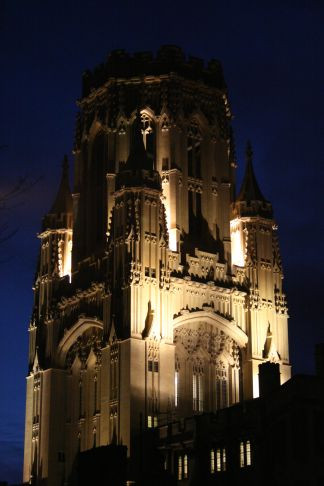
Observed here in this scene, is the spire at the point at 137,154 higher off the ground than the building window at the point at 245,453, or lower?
higher

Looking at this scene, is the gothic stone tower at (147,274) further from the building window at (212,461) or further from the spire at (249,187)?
the building window at (212,461)

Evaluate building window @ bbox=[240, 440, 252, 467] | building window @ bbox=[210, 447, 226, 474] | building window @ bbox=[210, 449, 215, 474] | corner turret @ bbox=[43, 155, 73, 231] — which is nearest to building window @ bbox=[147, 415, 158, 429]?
building window @ bbox=[210, 449, 215, 474]

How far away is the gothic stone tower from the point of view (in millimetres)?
75750

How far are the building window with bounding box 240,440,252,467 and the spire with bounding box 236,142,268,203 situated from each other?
28.1 m

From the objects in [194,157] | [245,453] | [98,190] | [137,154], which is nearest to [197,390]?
[245,453]

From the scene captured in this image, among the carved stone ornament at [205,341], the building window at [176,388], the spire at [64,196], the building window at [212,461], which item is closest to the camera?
the building window at [212,461]

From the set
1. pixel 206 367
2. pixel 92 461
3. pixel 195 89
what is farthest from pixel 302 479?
pixel 195 89

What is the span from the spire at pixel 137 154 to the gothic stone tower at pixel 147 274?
0.44 ft

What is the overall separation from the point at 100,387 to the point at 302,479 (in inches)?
915

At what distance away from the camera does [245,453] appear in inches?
2534

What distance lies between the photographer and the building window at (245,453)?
64.0 m

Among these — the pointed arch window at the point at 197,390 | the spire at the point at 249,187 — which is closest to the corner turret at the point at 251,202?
the spire at the point at 249,187

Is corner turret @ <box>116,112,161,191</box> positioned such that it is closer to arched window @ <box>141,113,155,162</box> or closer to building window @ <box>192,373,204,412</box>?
arched window @ <box>141,113,155,162</box>

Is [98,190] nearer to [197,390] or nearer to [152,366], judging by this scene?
[152,366]
